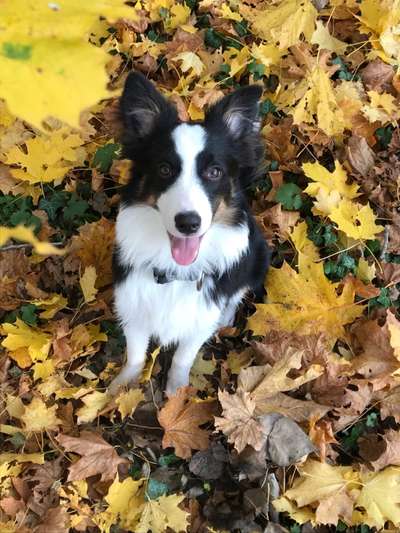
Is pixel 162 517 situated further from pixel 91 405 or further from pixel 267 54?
pixel 267 54

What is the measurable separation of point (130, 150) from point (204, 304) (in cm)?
85

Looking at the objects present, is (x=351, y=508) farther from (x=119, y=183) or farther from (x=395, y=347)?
(x=119, y=183)

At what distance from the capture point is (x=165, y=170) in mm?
2318

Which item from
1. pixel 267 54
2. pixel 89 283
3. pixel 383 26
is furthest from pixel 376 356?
pixel 383 26

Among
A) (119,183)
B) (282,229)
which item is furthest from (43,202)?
(282,229)

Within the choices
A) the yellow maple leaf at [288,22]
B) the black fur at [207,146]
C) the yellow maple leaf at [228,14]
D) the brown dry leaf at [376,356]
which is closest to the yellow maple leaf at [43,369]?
the black fur at [207,146]

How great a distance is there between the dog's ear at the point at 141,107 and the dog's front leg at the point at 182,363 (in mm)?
1113

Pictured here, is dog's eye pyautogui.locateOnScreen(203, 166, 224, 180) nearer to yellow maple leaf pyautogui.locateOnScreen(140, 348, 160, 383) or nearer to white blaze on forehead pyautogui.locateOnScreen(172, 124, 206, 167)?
white blaze on forehead pyautogui.locateOnScreen(172, 124, 206, 167)

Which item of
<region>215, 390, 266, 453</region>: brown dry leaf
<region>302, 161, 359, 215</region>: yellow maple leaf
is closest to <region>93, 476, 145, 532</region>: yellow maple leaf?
<region>215, 390, 266, 453</region>: brown dry leaf

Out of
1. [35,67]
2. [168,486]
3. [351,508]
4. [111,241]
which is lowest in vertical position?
[168,486]

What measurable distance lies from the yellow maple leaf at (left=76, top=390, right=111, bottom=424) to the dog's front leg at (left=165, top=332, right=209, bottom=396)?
1.19 ft

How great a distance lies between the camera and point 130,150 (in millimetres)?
2523

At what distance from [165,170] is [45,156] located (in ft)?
3.83

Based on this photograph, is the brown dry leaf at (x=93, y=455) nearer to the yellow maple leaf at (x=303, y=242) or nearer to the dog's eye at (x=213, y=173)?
the dog's eye at (x=213, y=173)
